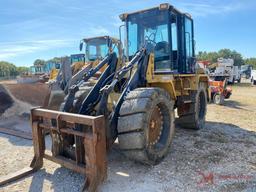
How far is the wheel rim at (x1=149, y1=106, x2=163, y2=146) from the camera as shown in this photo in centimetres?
419

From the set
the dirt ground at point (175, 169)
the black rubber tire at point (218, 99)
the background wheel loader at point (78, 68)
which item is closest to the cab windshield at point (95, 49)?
the background wheel loader at point (78, 68)

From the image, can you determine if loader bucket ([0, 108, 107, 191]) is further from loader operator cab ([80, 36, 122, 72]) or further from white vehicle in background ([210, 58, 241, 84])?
white vehicle in background ([210, 58, 241, 84])

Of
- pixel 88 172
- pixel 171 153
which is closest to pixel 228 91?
pixel 171 153

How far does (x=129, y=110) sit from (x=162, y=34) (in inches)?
95.1

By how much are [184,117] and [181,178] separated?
3.07 meters

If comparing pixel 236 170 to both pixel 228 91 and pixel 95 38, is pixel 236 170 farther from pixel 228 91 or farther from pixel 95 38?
pixel 228 91

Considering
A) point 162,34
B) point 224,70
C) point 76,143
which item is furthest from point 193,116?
point 224,70

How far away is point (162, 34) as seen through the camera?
5555 mm

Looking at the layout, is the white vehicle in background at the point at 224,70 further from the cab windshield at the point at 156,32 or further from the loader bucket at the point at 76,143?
the loader bucket at the point at 76,143

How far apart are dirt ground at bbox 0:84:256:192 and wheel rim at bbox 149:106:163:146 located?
1.31 feet

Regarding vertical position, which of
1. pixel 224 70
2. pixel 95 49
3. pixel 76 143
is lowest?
pixel 76 143

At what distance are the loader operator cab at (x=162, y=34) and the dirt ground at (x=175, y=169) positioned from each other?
66.9 inches

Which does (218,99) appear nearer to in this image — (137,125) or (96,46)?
(96,46)

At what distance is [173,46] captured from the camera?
5.62 m
